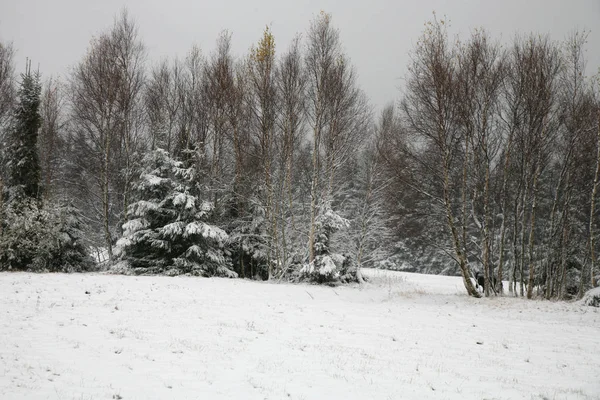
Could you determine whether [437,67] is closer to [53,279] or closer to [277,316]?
[277,316]

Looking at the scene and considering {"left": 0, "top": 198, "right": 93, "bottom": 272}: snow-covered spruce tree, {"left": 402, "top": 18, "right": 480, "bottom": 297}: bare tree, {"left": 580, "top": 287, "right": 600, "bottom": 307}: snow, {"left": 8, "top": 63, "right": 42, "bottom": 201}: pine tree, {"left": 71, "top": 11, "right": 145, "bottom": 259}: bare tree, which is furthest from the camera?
{"left": 71, "top": 11, "right": 145, "bottom": 259}: bare tree

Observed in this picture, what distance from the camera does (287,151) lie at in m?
18.0

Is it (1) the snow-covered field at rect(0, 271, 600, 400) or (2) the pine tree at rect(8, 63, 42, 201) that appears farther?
(2) the pine tree at rect(8, 63, 42, 201)

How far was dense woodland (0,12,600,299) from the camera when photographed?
14.6 meters

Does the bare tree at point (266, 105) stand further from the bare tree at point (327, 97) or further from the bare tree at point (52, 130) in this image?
the bare tree at point (52, 130)

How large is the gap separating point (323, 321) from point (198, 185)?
10.8 m

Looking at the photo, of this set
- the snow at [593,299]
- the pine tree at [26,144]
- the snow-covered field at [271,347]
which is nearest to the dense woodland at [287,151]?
the pine tree at [26,144]

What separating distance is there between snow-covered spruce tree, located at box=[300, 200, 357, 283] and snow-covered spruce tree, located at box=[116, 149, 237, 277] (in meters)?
4.30

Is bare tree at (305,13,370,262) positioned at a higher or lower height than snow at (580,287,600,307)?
higher

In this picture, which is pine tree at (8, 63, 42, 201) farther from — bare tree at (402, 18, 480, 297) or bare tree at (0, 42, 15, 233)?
bare tree at (402, 18, 480, 297)

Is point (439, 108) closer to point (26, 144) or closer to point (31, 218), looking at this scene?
point (31, 218)

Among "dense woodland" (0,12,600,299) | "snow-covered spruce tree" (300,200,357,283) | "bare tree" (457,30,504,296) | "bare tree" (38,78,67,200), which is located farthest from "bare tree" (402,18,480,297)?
"bare tree" (38,78,67,200)

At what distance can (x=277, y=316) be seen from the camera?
9.84 metres

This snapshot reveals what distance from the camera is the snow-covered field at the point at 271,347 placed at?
202 inches
